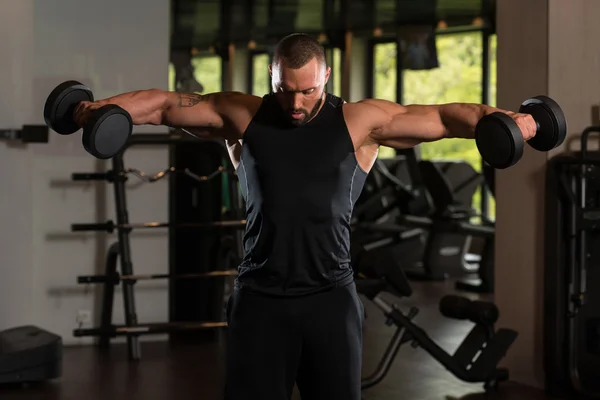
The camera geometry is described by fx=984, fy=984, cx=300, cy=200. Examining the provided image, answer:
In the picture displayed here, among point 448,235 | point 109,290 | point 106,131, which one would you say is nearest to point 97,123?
point 106,131

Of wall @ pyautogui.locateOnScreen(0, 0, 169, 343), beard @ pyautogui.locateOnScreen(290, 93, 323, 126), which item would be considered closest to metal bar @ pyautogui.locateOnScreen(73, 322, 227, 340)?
wall @ pyautogui.locateOnScreen(0, 0, 169, 343)

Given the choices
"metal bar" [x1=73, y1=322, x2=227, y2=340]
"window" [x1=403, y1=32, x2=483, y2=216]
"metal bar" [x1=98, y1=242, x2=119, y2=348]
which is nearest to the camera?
"metal bar" [x1=73, y1=322, x2=227, y2=340]

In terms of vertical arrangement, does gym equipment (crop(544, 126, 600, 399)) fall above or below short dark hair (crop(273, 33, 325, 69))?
below

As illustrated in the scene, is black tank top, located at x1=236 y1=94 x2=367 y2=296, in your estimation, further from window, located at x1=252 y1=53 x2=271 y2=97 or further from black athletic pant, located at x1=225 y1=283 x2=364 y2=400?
window, located at x1=252 y1=53 x2=271 y2=97

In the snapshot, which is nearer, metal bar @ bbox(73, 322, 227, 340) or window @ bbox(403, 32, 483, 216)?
metal bar @ bbox(73, 322, 227, 340)

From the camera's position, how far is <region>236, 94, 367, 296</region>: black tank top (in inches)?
94.7

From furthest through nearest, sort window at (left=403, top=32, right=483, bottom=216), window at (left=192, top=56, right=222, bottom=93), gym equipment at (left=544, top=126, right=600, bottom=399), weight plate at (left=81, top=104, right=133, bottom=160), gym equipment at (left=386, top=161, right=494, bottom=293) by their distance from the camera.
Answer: window at (left=192, top=56, right=222, bottom=93), window at (left=403, top=32, right=483, bottom=216), gym equipment at (left=386, top=161, right=494, bottom=293), gym equipment at (left=544, top=126, right=600, bottom=399), weight plate at (left=81, top=104, right=133, bottom=160)

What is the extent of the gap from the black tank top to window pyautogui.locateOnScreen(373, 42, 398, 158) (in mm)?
10225

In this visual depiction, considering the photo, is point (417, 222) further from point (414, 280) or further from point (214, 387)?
point (214, 387)

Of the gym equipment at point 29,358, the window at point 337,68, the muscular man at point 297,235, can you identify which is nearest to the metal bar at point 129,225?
the gym equipment at point 29,358

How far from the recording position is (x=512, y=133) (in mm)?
2373

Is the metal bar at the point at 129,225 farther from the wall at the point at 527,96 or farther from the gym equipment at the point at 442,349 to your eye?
the wall at the point at 527,96

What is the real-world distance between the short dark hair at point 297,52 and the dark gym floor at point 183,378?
225cm

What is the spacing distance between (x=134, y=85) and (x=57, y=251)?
101 centimetres
